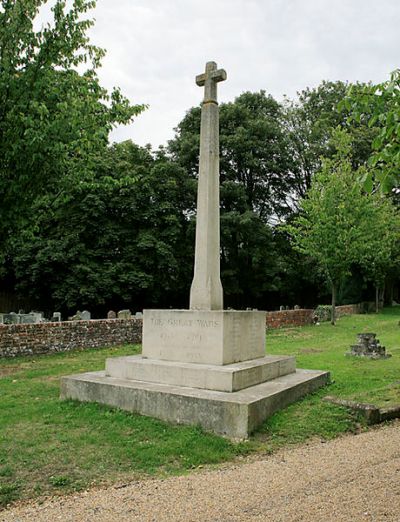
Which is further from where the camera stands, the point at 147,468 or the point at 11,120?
the point at 11,120

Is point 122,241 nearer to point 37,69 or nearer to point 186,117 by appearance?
point 186,117

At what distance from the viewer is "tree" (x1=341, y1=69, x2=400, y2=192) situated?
375 centimetres

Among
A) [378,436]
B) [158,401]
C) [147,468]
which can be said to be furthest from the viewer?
[158,401]

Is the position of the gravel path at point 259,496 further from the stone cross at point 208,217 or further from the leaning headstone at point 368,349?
the leaning headstone at point 368,349

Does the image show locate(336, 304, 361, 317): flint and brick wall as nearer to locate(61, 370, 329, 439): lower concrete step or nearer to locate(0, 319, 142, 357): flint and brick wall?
locate(0, 319, 142, 357): flint and brick wall

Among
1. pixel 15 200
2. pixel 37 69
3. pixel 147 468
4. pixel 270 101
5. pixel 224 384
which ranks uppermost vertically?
pixel 270 101

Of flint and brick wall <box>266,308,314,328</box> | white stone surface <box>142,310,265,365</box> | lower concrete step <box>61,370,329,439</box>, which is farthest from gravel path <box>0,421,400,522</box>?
flint and brick wall <box>266,308,314,328</box>

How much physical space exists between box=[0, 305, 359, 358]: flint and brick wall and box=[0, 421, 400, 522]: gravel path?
349 inches

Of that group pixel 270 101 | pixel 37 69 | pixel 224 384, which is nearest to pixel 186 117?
pixel 270 101

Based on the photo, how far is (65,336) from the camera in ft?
43.1

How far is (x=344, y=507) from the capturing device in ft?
11.8

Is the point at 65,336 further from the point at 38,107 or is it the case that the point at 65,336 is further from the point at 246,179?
the point at 246,179

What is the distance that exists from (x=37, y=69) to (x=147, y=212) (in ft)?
48.9

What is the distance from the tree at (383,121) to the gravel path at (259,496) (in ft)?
8.06
